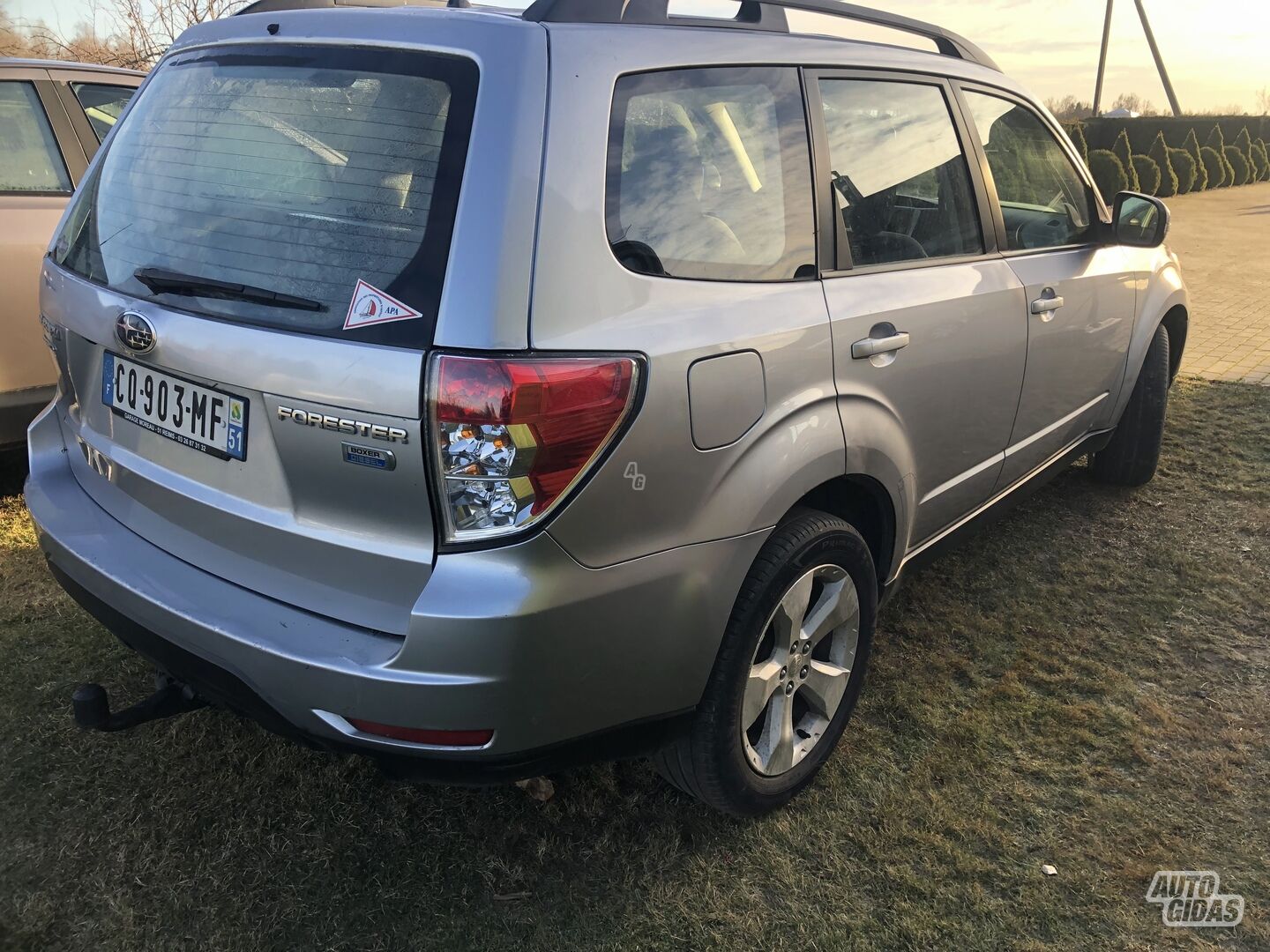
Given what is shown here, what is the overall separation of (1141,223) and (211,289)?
3.23m

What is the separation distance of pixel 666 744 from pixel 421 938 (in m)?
0.65

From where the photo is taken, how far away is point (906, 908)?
6.97ft

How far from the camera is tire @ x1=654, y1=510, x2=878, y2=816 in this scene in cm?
205

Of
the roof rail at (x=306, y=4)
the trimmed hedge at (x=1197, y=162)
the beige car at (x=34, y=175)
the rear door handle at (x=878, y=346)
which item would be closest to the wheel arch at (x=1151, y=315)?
the rear door handle at (x=878, y=346)

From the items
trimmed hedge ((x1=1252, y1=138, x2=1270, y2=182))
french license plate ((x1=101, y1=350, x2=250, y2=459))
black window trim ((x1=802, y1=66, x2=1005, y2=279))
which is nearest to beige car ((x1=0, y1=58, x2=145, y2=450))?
french license plate ((x1=101, y1=350, x2=250, y2=459))

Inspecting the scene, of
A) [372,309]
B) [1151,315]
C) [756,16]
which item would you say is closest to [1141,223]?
[1151,315]

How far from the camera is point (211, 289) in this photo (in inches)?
72.8

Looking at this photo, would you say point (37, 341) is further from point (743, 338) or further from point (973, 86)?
point (973, 86)

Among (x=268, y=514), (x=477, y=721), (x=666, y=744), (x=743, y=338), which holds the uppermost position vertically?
(x=743, y=338)

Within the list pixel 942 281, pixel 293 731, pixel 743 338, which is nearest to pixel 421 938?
pixel 293 731

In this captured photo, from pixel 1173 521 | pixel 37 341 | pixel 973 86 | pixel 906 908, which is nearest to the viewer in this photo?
pixel 906 908

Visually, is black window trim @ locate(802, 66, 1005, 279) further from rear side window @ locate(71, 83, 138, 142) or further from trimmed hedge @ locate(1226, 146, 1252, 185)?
trimmed hedge @ locate(1226, 146, 1252, 185)

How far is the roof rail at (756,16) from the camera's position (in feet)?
5.96

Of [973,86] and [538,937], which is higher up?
[973,86]
